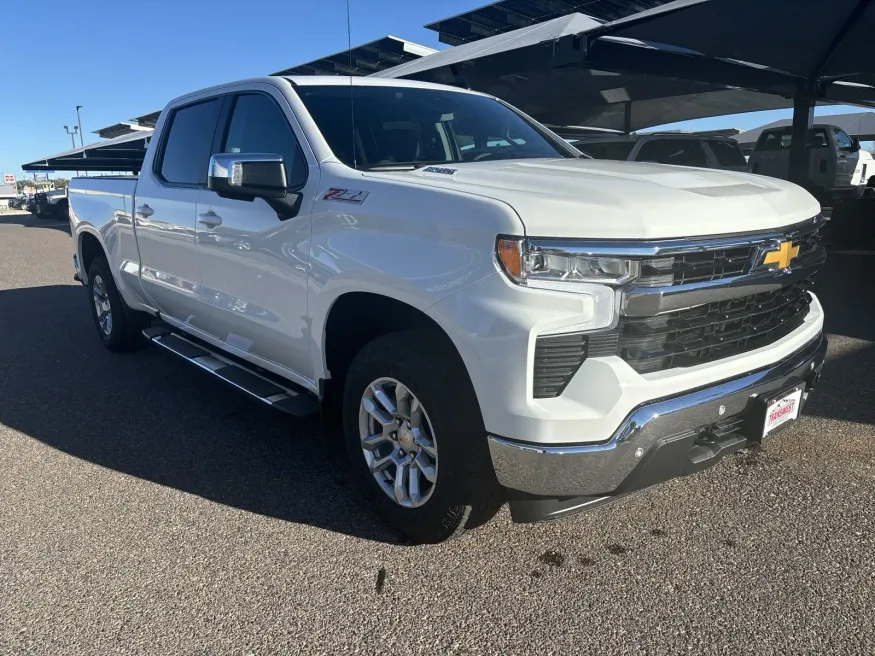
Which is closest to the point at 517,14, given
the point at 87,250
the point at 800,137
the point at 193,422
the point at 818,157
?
the point at 818,157

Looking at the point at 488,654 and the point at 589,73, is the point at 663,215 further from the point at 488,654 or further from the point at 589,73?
the point at 589,73

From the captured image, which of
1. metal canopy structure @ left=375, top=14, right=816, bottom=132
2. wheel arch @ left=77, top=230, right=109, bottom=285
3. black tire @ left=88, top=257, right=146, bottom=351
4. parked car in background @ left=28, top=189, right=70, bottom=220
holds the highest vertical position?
metal canopy structure @ left=375, top=14, right=816, bottom=132

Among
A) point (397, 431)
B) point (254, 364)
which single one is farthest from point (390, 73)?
point (397, 431)

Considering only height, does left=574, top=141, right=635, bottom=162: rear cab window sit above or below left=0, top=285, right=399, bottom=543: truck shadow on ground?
above

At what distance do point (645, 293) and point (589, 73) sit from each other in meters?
13.0

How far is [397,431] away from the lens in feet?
9.16

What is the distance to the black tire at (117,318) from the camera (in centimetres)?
557

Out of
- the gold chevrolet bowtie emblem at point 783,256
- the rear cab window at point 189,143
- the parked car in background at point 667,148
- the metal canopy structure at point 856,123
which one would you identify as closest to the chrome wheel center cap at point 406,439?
the gold chevrolet bowtie emblem at point 783,256

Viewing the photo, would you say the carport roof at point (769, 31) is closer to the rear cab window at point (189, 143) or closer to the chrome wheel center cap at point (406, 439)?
the rear cab window at point (189, 143)

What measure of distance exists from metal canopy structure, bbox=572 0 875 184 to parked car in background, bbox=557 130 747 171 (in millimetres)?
1079

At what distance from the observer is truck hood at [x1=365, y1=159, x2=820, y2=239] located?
2.19m

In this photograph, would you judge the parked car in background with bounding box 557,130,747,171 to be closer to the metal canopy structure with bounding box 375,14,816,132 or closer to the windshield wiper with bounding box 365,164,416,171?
the metal canopy structure with bounding box 375,14,816,132

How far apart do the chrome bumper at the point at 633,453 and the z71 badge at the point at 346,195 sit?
1104mm

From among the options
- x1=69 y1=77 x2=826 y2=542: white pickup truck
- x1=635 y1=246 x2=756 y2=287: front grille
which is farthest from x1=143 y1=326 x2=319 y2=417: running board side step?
x1=635 y1=246 x2=756 y2=287: front grille
